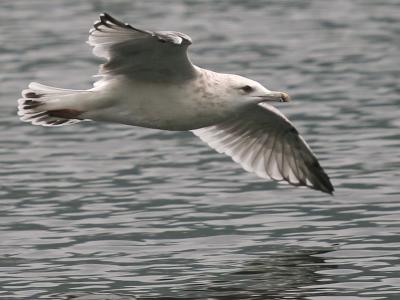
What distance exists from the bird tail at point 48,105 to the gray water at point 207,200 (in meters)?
1.28

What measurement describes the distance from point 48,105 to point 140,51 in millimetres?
1025

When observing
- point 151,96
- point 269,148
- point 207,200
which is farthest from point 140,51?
point 207,200

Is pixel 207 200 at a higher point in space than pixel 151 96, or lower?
lower

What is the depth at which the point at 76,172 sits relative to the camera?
15516mm

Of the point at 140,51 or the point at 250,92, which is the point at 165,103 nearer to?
the point at 140,51

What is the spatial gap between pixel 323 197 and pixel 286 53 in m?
9.17

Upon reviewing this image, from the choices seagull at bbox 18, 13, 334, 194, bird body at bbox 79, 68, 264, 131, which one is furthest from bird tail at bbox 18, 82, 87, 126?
bird body at bbox 79, 68, 264, 131

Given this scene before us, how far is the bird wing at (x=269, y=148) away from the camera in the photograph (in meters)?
13.4

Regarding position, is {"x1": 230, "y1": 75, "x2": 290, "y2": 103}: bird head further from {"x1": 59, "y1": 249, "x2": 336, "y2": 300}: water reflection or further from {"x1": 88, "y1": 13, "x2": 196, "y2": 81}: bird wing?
{"x1": 59, "y1": 249, "x2": 336, "y2": 300}: water reflection

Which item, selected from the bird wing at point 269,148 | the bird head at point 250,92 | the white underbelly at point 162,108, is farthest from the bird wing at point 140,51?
the bird wing at point 269,148

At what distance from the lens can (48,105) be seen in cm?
1168

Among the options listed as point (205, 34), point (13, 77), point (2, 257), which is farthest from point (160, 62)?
point (205, 34)

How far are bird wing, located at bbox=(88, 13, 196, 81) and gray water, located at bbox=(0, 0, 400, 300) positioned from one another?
169 cm

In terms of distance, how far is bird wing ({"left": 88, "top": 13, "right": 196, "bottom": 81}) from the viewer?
1065 cm
